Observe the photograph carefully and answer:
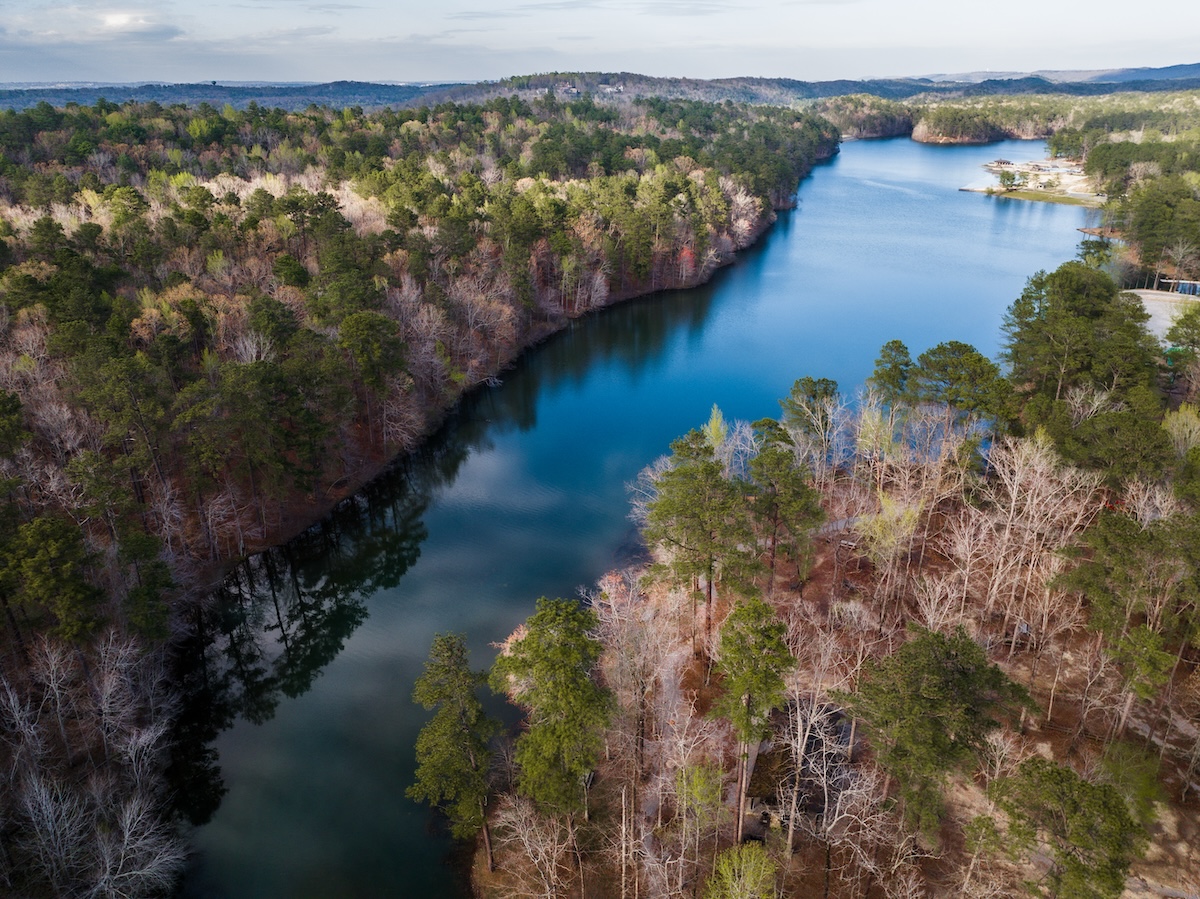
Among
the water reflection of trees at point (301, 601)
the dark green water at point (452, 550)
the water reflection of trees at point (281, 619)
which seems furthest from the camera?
the water reflection of trees at point (301, 601)

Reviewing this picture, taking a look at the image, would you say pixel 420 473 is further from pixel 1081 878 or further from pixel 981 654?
pixel 1081 878

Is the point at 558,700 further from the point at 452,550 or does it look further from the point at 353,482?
the point at 353,482

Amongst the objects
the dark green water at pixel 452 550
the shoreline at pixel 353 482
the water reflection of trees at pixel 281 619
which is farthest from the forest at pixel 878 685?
the shoreline at pixel 353 482

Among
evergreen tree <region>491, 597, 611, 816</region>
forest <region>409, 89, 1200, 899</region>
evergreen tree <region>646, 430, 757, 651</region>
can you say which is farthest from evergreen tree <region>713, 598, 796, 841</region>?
evergreen tree <region>646, 430, 757, 651</region>

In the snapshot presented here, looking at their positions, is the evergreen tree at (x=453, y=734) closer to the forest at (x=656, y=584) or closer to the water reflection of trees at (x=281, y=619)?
the forest at (x=656, y=584)

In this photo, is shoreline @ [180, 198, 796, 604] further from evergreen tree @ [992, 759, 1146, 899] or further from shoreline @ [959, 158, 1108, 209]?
shoreline @ [959, 158, 1108, 209]

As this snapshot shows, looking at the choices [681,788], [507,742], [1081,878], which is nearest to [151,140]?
[507,742]
